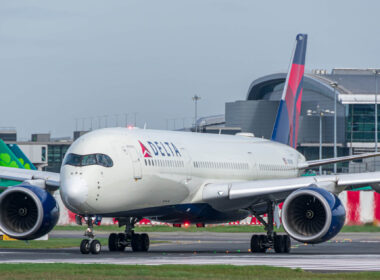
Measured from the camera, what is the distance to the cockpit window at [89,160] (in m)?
30.5

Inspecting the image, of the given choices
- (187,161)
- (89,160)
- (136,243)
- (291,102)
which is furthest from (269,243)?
(291,102)

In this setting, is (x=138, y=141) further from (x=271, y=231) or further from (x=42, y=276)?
(x=42, y=276)

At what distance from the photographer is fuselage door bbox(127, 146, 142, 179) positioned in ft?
104

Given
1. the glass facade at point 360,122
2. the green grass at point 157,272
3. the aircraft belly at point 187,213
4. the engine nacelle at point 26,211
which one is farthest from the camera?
the glass facade at point 360,122

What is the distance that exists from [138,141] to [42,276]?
38.1ft

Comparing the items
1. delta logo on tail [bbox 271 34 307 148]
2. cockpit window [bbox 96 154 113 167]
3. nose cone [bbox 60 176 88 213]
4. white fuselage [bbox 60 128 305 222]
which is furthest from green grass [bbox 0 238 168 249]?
delta logo on tail [bbox 271 34 307 148]

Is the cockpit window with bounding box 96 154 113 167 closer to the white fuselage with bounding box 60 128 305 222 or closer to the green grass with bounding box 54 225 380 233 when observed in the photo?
the white fuselage with bounding box 60 128 305 222

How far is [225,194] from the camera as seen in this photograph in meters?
35.4

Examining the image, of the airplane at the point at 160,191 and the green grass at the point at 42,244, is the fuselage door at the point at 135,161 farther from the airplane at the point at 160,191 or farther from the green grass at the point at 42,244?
the green grass at the point at 42,244

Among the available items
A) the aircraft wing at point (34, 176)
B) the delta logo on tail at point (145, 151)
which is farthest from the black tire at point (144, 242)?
the delta logo on tail at point (145, 151)

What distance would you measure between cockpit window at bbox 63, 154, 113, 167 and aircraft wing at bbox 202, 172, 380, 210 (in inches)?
240

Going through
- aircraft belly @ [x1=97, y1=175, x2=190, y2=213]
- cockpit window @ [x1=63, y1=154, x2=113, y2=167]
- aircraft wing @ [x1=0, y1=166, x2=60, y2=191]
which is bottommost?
aircraft belly @ [x1=97, y1=175, x2=190, y2=213]

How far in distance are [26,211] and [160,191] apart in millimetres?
4801

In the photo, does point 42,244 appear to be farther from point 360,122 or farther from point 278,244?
point 360,122
